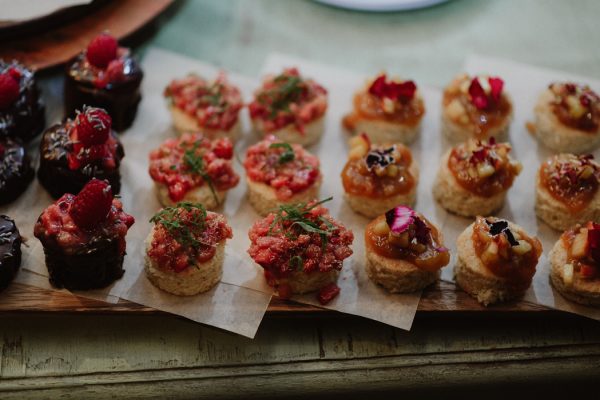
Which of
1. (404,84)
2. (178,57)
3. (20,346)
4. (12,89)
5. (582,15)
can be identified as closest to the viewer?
(20,346)

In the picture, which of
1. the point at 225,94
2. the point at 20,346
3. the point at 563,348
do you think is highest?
the point at 225,94

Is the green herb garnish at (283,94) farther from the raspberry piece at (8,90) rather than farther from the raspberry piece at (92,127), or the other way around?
the raspberry piece at (8,90)

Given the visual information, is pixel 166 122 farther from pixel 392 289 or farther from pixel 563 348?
pixel 563 348

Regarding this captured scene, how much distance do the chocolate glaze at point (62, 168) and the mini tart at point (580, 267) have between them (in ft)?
7.68

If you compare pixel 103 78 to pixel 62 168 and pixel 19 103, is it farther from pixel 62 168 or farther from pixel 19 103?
pixel 62 168

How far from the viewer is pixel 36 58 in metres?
4.19

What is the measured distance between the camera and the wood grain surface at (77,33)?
4.20m

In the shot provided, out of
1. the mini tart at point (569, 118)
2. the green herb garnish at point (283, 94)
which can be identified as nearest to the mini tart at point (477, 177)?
the mini tart at point (569, 118)

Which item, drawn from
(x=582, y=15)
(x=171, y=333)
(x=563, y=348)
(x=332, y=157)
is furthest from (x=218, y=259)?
(x=582, y=15)

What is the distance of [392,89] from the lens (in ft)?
13.6

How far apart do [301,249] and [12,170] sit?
1.59 meters

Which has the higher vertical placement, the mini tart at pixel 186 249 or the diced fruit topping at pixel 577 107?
the diced fruit topping at pixel 577 107

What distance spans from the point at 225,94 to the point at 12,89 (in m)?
1.19

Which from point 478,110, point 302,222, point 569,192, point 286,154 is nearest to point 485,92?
point 478,110
